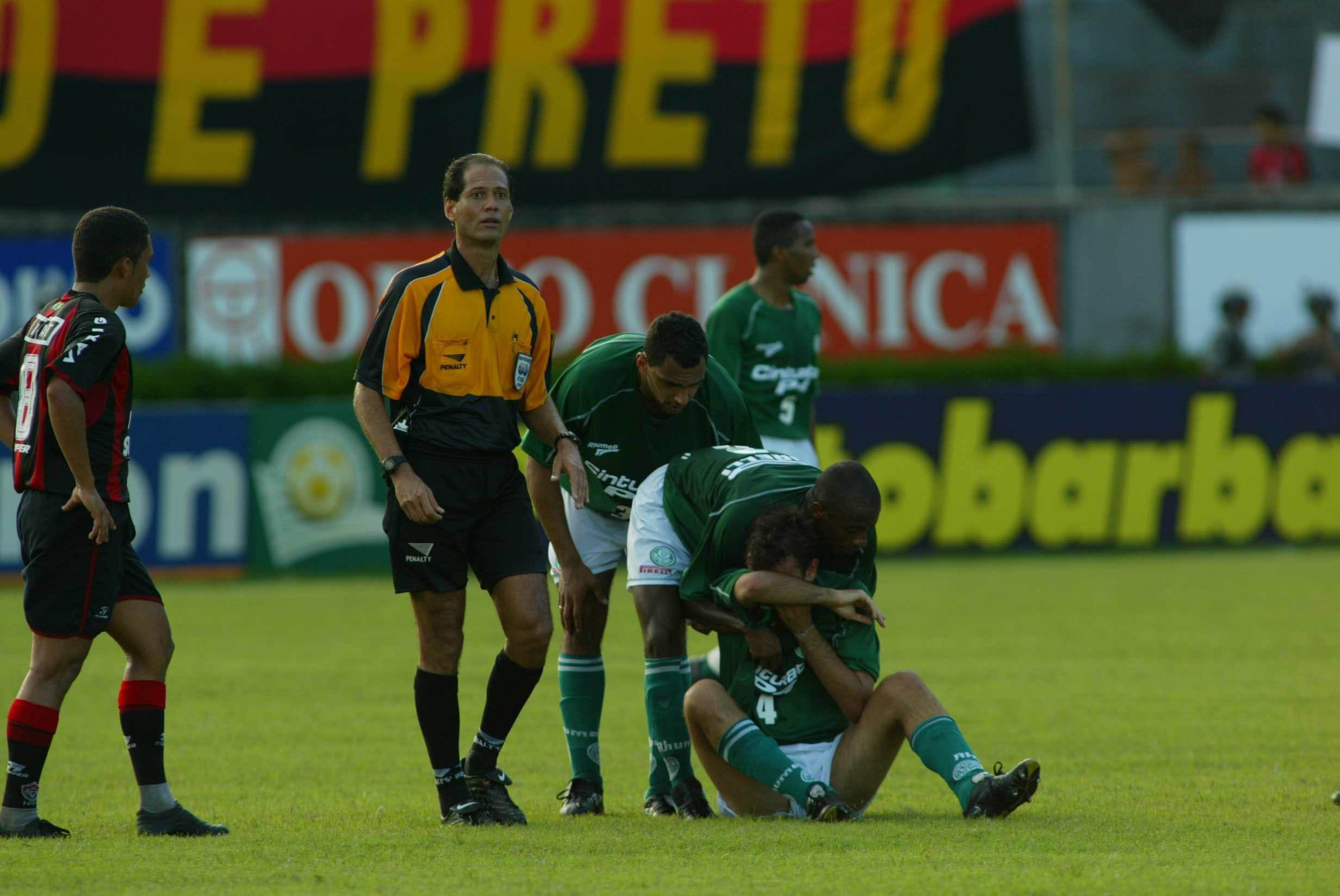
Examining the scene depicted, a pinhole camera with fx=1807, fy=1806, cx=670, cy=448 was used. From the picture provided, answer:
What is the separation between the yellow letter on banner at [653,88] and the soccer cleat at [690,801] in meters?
15.6

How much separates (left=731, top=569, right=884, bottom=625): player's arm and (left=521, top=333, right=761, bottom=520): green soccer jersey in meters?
0.93

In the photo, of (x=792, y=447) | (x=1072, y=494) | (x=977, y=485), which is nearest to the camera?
(x=792, y=447)

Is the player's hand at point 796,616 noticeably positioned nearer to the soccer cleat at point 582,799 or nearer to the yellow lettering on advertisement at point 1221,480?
the soccer cleat at point 582,799

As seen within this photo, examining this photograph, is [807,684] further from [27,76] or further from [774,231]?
[27,76]

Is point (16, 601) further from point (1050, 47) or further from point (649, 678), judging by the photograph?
point (1050, 47)

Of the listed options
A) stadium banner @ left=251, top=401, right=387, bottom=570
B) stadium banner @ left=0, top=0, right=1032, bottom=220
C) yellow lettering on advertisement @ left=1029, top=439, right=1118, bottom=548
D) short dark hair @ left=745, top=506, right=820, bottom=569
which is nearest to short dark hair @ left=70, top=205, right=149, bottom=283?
short dark hair @ left=745, top=506, right=820, bottom=569

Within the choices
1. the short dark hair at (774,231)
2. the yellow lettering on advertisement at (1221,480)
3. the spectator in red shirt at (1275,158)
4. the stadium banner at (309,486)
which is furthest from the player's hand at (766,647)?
the spectator in red shirt at (1275,158)

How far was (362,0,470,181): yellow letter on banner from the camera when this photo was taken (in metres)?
20.8

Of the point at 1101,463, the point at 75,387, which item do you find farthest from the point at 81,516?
the point at 1101,463

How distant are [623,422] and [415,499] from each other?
3.67 ft

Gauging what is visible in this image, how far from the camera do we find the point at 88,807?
6.46m

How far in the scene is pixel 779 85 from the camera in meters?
21.6

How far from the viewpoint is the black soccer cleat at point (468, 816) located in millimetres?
6027

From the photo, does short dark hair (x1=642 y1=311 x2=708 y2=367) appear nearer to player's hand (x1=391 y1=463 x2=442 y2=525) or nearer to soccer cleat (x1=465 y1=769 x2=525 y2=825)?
player's hand (x1=391 y1=463 x2=442 y2=525)
